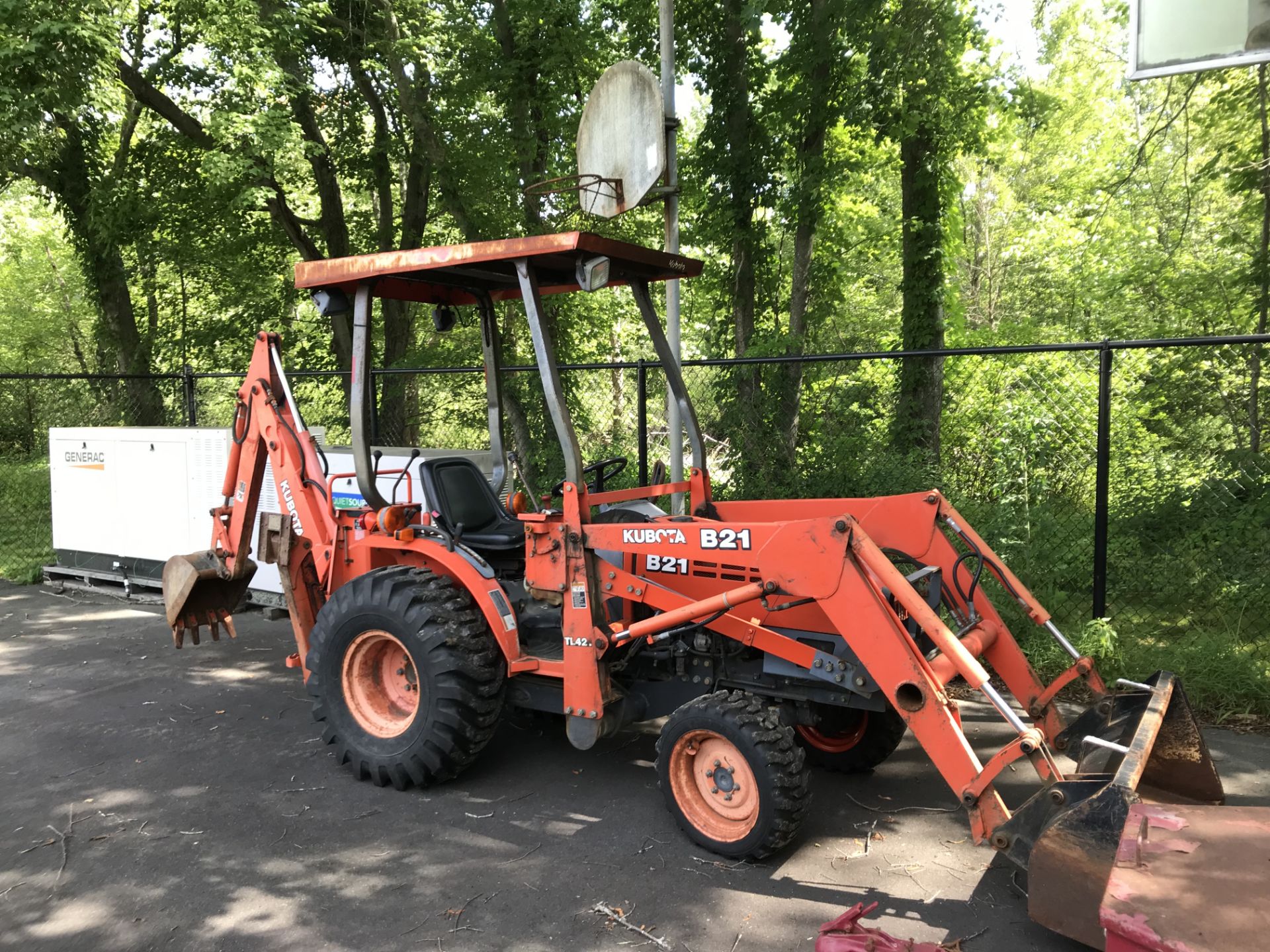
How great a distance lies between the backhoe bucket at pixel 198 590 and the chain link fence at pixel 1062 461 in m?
1.74

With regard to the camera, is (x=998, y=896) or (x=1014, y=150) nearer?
(x=998, y=896)

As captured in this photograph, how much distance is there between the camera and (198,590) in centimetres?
502

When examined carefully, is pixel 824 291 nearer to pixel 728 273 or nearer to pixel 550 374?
pixel 728 273

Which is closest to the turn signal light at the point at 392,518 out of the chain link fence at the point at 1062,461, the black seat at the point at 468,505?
the black seat at the point at 468,505

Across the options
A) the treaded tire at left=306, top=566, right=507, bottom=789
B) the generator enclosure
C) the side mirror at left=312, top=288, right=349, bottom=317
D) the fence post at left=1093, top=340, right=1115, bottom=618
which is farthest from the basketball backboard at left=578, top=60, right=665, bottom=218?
the treaded tire at left=306, top=566, right=507, bottom=789

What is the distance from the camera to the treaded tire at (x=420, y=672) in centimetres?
388

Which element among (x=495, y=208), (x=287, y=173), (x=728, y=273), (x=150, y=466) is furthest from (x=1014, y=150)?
(x=150, y=466)

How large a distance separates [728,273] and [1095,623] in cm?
656

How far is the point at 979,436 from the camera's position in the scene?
23.9 feet

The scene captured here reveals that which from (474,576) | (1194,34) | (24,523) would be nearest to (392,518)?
(474,576)

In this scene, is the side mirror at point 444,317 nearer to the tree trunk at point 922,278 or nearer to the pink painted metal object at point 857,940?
the pink painted metal object at point 857,940

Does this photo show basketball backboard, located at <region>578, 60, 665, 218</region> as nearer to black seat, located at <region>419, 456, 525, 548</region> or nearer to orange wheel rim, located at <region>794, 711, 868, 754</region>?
black seat, located at <region>419, 456, 525, 548</region>

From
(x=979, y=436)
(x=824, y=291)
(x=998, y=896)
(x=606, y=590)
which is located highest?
(x=824, y=291)

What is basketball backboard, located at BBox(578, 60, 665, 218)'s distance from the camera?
19.9ft
